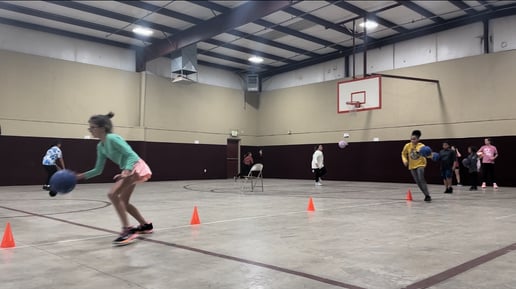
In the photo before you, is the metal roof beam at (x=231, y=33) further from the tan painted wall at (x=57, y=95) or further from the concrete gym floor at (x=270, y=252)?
the concrete gym floor at (x=270, y=252)

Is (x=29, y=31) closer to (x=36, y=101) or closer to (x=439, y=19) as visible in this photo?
(x=36, y=101)

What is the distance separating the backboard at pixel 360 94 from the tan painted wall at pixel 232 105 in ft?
7.22

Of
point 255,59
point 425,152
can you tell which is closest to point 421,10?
point 255,59

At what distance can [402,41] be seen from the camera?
1984 cm

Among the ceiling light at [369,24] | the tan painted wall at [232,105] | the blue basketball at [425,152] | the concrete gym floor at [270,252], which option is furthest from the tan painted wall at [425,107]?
the concrete gym floor at [270,252]

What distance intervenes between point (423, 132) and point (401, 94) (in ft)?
7.13

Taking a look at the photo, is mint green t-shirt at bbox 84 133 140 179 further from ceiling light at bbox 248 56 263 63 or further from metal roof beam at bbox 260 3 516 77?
ceiling light at bbox 248 56 263 63

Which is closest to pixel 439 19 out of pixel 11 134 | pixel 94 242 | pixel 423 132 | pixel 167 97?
pixel 423 132

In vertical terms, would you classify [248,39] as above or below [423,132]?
above

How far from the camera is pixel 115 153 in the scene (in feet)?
16.2

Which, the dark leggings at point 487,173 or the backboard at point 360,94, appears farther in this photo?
the backboard at point 360,94

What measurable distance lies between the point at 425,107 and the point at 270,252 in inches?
656

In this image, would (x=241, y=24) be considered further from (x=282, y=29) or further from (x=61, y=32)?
(x=61, y=32)

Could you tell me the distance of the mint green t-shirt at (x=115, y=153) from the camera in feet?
15.9
